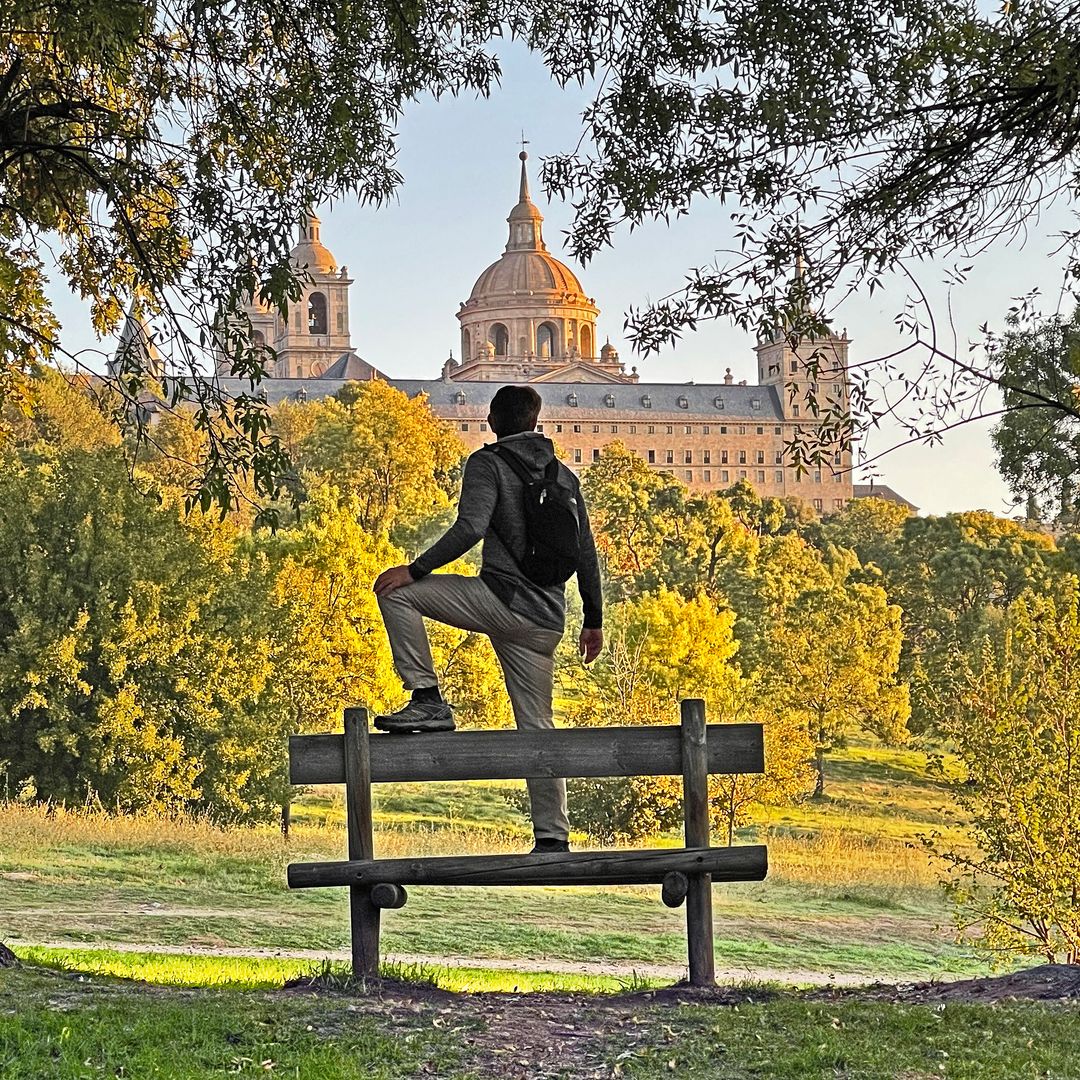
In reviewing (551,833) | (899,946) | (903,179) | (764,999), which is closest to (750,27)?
(903,179)

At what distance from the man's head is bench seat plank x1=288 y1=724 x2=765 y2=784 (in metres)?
1.23

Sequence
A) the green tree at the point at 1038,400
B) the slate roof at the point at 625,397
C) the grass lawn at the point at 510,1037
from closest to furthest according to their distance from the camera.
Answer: the grass lawn at the point at 510,1037 < the green tree at the point at 1038,400 < the slate roof at the point at 625,397

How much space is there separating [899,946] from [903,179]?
55.2ft

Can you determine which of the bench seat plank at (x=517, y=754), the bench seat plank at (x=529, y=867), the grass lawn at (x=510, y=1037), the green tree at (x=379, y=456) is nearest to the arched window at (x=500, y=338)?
the green tree at (x=379, y=456)

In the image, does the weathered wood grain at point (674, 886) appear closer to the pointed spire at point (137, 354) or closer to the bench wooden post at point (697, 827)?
the bench wooden post at point (697, 827)

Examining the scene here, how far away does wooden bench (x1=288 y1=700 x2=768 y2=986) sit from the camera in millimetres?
6426

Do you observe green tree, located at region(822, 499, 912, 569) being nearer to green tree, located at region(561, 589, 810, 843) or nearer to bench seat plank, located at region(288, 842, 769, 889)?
green tree, located at region(561, 589, 810, 843)

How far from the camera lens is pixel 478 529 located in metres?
6.53

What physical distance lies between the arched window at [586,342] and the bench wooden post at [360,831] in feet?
531

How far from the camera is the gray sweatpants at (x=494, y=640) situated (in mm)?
6574

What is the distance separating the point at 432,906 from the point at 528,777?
1651 centimetres

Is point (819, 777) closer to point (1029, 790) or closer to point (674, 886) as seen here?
point (1029, 790)

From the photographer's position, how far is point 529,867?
6398 mm

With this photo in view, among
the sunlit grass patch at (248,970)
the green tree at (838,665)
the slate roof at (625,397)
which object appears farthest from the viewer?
the slate roof at (625,397)
